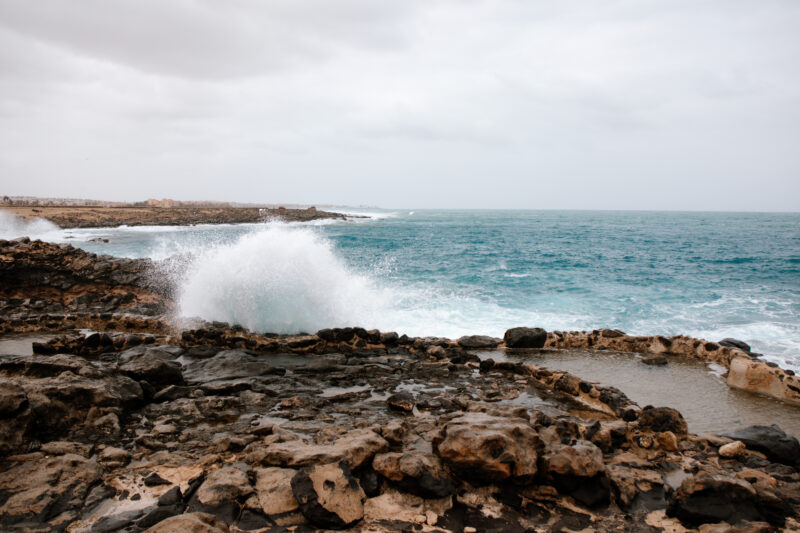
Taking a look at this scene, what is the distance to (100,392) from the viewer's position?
209 inches

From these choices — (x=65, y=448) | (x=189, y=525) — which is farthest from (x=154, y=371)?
(x=189, y=525)

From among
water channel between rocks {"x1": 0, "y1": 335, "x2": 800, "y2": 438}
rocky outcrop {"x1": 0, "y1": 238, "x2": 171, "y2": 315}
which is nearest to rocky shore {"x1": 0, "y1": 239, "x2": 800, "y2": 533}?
water channel between rocks {"x1": 0, "y1": 335, "x2": 800, "y2": 438}

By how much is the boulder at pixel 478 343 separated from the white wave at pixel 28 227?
3851cm

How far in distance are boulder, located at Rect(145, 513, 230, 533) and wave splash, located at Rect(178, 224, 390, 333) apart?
779cm

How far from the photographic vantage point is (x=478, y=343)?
9.63 meters

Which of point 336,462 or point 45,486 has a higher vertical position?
point 336,462

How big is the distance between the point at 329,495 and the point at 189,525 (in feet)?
3.45

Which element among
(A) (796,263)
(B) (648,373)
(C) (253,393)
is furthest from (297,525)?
(A) (796,263)

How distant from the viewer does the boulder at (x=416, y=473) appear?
3734 mm

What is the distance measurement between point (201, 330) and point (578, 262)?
23.1 meters

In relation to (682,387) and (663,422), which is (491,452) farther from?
(682,387)

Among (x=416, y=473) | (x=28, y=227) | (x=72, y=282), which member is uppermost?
(x=28, y=227)

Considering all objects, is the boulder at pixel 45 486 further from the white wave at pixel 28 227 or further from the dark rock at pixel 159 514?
the white wave at pixel 28 227

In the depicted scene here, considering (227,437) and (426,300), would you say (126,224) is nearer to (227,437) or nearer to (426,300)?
(426,300)
